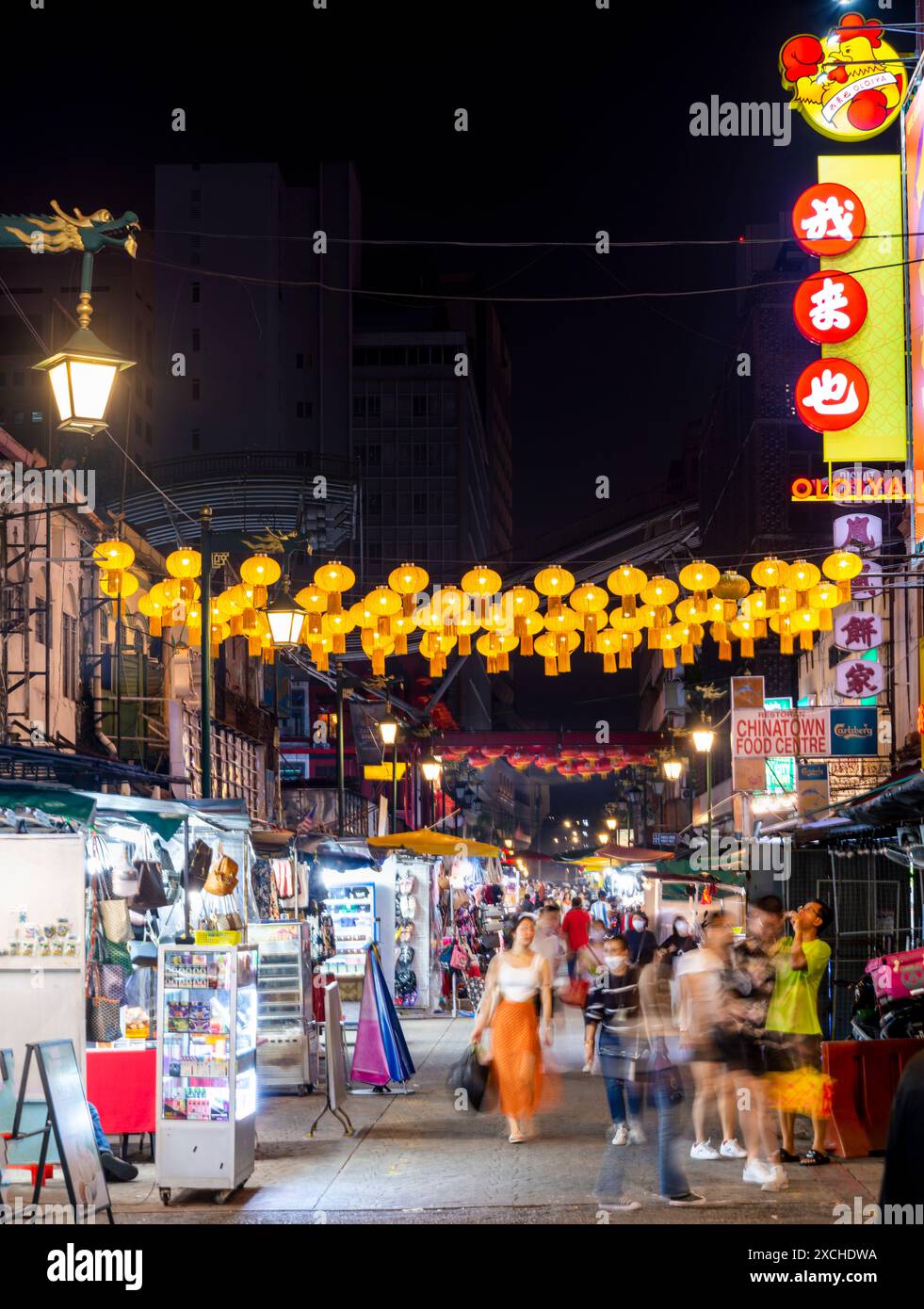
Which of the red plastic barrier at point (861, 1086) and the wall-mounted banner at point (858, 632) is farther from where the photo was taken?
the wall-mounted banner at point (858, 632)

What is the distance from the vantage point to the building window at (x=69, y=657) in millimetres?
25766

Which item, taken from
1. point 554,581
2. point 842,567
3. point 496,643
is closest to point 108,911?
point 554,581

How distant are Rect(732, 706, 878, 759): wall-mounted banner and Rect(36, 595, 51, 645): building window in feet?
45.4

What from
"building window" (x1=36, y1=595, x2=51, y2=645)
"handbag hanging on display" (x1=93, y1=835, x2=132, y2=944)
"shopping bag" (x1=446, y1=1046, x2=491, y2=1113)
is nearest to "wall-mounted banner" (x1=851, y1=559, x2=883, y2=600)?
"shopping bag" (x1=446, y1=1046, x2=491, y2=1113)

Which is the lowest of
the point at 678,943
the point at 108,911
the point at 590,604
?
the point at 678,943

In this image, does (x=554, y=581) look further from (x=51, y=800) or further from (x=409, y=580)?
(x=51, y=800)

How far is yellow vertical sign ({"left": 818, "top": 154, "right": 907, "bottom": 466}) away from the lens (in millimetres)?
19094

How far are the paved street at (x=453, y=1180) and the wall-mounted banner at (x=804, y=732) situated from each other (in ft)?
43.6

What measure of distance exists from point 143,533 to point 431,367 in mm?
88725

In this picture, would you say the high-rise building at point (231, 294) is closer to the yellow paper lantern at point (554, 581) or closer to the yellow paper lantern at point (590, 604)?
the yellow paper lantern at point (590, 604)

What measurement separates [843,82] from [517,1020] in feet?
43.2

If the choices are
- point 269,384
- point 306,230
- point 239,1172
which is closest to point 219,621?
point 239,1172

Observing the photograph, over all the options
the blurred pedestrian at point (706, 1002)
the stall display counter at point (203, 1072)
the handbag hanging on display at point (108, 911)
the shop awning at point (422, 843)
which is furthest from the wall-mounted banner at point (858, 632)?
the stall display counter at point (203, 1072)

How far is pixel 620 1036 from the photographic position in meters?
11.5
